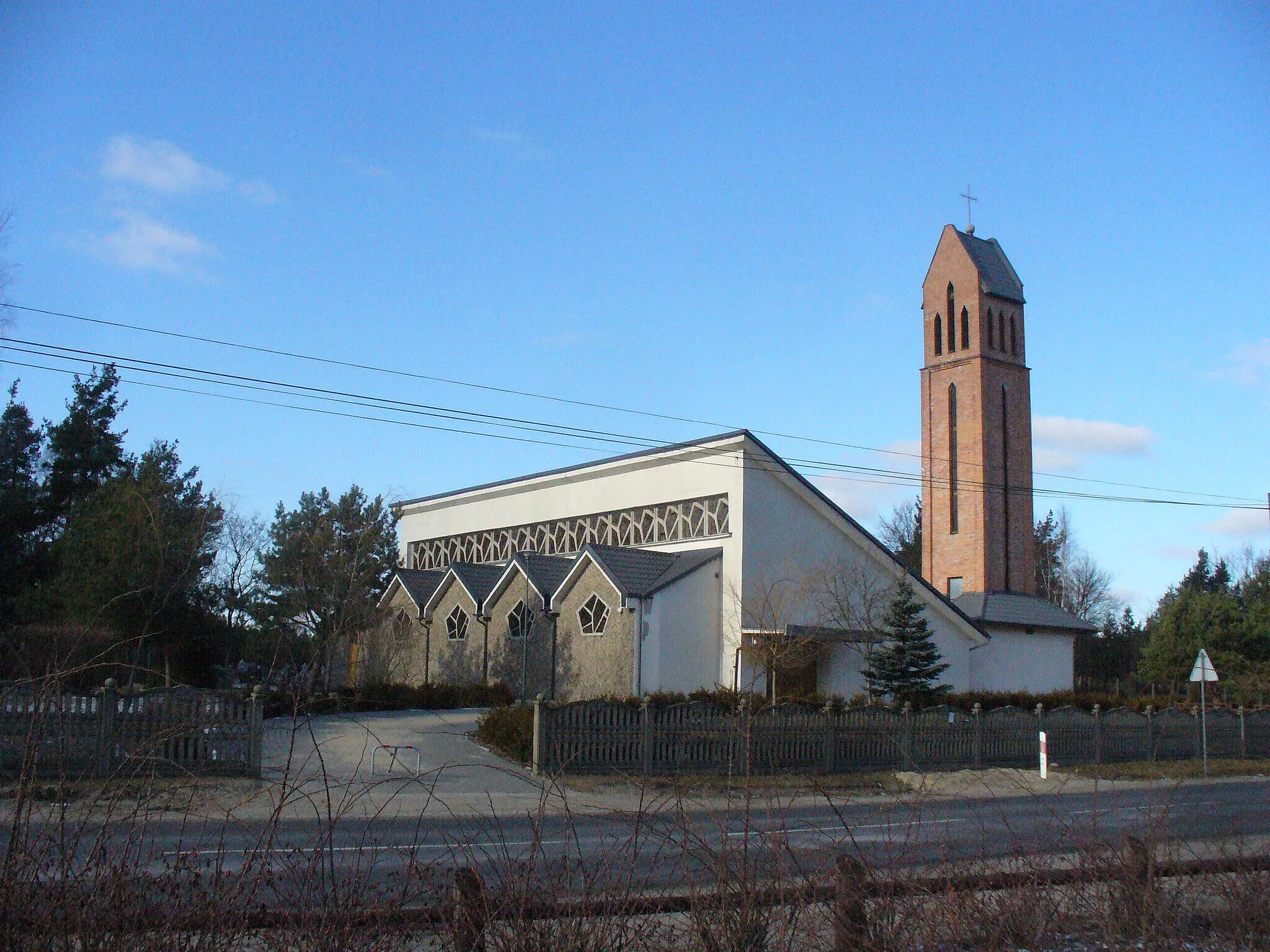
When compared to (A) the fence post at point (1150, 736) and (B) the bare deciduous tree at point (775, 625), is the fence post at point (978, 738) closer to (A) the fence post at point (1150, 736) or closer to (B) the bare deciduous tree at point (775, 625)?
(A) the fence post at point (1150, 736)

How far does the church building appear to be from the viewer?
32.1 meters

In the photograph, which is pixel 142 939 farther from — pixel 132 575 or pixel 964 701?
pixel 964 701

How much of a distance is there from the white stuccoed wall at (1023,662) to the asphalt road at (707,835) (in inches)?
725

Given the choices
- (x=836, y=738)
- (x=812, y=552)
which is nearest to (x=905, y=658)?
(x=812, y=552)

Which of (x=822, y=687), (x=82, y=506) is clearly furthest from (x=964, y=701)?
(x=82, y=506)

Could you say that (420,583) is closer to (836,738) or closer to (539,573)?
(539,573)

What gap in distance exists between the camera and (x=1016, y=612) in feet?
146

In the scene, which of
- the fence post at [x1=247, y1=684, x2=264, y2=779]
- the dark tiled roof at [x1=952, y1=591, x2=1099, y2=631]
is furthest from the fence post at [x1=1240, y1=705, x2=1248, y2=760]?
the fence post at [x1=247, y1=684, x2=264, y2=779]

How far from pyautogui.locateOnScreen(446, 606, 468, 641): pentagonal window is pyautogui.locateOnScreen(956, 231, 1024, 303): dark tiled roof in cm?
2921

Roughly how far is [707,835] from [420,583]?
1210 inches

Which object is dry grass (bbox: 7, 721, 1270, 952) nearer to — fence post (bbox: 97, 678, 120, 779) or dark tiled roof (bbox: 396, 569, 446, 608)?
fence post (bbox: 97, 678, 120, 779)

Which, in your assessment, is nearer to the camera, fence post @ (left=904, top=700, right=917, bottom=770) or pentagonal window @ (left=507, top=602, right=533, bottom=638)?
fence post @ (left=904, top=700, right=917, bottom=770)

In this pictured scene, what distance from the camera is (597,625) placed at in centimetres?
3225

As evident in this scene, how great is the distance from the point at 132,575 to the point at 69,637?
3137 mm
